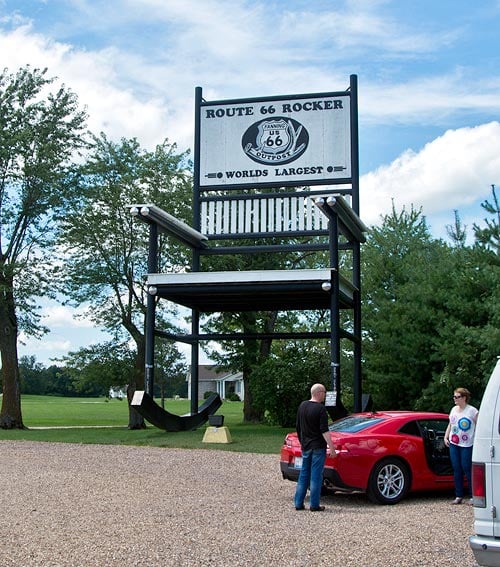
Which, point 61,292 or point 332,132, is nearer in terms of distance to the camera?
point 332,132

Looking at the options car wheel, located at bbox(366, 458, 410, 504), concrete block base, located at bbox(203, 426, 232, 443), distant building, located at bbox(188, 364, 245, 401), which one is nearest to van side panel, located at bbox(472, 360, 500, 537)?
car wheel, located at bbox(366, 458, 410, 504)

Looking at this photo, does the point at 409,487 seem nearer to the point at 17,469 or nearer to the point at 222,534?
the point at 222,534

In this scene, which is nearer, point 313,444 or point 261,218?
point 313,444

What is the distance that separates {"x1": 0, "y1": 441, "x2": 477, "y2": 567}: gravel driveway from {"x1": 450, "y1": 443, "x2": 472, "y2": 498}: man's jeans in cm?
24

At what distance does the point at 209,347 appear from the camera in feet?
91.9

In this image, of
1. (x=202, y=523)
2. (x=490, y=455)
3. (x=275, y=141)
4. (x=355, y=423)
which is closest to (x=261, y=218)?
(x=275, y=141)

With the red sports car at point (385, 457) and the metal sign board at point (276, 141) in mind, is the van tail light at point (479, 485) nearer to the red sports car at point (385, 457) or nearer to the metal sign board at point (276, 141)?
the red sports car at point (385, 457)

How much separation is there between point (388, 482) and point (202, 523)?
2494mm

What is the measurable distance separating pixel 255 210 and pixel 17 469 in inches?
294

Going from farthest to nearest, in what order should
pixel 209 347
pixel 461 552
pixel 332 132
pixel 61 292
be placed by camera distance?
1. pixel 209 347
2. pixel 61 292
3. pixel 332 132
4. pixel 461 552

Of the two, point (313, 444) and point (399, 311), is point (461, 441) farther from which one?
point (399, 311)

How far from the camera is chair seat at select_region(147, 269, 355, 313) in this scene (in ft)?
48.5

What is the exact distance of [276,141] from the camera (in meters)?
18.2

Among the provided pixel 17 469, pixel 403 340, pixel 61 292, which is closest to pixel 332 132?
pixel 403 340
